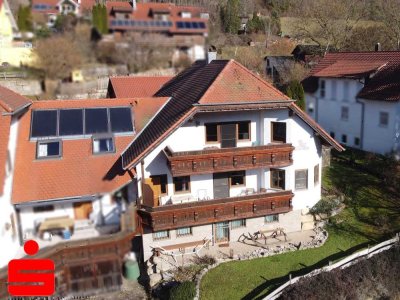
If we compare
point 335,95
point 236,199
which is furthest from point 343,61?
point 236,199

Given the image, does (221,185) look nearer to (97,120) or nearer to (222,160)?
(222,160)

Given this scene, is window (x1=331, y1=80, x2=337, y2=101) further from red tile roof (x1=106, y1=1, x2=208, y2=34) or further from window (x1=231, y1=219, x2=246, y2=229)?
red tile roof (x1=106, y1=1, x2=208, y2=34)

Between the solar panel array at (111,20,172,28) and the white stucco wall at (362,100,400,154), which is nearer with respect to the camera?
the solar panel array at (111,20,172,28)

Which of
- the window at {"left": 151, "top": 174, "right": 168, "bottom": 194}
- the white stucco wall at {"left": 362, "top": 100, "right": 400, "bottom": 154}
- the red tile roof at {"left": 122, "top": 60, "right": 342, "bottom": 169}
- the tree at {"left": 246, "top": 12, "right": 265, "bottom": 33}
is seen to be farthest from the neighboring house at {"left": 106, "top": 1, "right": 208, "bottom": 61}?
the white stucco wall at {"left": 362, "top": 100, "right": 400, "bottom": 154}

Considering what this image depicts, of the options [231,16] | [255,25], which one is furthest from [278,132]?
[231,16]

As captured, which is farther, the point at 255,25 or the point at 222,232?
the point at 222,232

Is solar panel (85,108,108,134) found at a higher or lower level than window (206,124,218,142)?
higher

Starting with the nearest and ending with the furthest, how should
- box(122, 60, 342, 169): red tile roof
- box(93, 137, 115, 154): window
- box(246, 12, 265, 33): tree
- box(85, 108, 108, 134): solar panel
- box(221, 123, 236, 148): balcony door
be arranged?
box(246, 12, 265, 33): tree < box(93, 137, 115, 154): window < box(85, 108, 108, 134): solar panel < box(122, 60, 342, 169): red tile roof < box(221, 123, 236, 148): balcony door

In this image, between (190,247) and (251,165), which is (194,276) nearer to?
(190,247)
